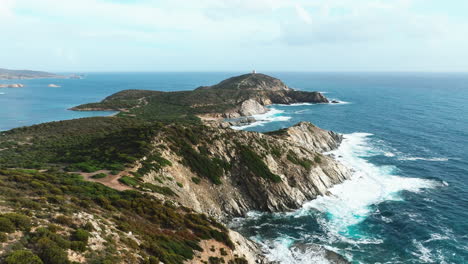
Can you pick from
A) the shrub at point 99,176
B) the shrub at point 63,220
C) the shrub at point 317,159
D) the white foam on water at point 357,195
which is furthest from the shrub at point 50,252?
the shrub at point 317,159

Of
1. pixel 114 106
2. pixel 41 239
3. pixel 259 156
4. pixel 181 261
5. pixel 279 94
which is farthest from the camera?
pixel 279 94

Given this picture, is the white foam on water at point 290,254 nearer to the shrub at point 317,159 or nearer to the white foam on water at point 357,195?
the white foam on water at point 357,195

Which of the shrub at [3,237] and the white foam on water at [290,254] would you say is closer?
the shrub at [3,237]

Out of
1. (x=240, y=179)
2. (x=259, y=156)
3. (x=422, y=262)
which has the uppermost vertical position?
(x=259, y=156)

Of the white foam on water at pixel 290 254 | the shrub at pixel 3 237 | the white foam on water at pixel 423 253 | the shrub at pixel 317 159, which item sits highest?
the shrub at pixel 3 237

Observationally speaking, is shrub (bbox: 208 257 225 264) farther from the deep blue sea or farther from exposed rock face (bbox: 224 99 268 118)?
exposed rock face (bbox: 224 99 268 118)

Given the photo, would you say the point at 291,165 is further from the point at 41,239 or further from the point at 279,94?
the point at 279,94

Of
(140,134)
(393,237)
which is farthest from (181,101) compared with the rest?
(393,237)
